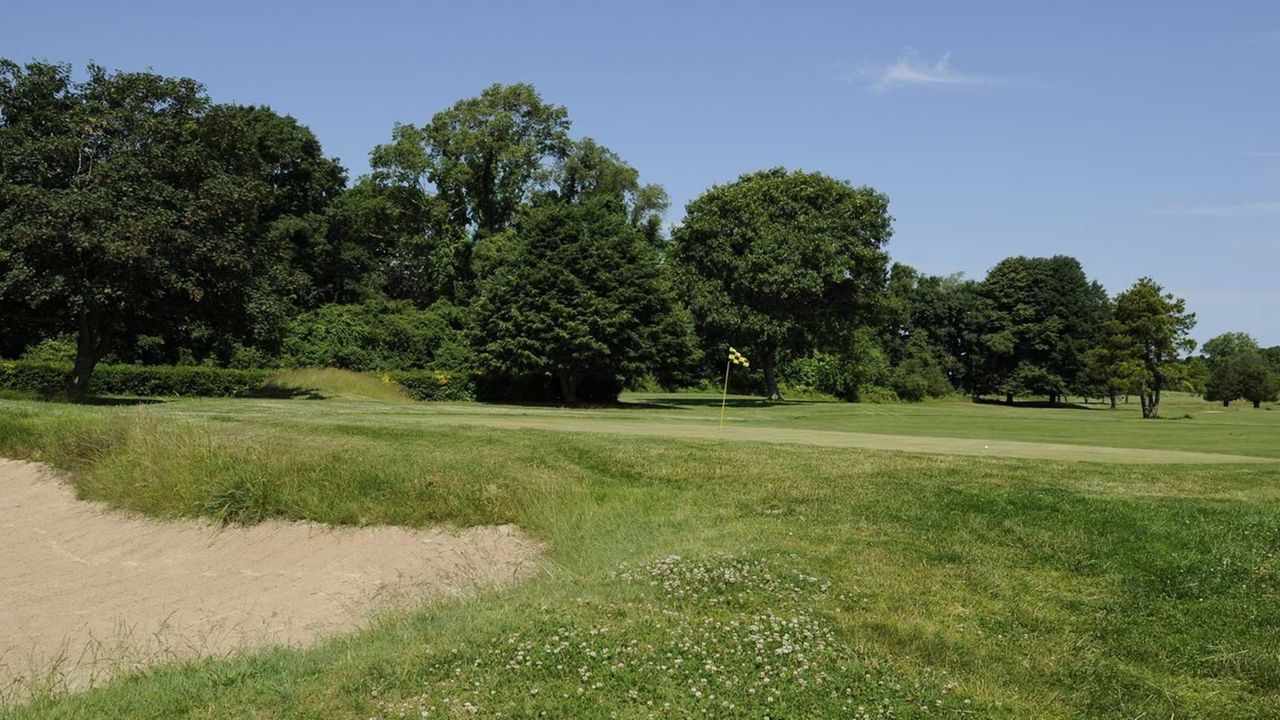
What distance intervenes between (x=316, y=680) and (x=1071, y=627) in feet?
20.2

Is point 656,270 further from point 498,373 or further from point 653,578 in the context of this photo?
point 653,578

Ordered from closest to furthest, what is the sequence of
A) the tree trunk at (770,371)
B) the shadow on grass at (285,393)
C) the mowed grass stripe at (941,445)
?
the mowed grass stripe at (941,445)
the shadow on grass at (285,393)
the tree trunk at (770,371)

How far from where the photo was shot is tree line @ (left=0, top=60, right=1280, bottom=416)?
31766mm

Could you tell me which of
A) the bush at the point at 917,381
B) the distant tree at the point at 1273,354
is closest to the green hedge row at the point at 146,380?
the bush at the point at 917,381

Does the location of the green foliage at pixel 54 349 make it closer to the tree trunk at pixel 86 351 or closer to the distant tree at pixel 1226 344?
Answer: the tree trunk at pixel 86 351

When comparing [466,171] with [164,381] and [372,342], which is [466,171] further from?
[164,381]

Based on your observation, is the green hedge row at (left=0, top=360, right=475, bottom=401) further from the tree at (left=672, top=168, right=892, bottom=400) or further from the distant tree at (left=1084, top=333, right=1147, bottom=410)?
the distant tree at (left=1084, top=333, right=1147, bottom=410)

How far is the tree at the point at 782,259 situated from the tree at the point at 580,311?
169 inches

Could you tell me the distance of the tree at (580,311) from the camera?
45.0 metres

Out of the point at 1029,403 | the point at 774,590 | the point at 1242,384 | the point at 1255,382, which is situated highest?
the point at 1255,382

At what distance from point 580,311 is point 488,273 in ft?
64.0

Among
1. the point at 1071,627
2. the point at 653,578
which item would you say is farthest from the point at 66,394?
the point at 1071,627

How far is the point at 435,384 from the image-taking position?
157 ft

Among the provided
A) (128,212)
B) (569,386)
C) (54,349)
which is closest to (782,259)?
(569,386)
